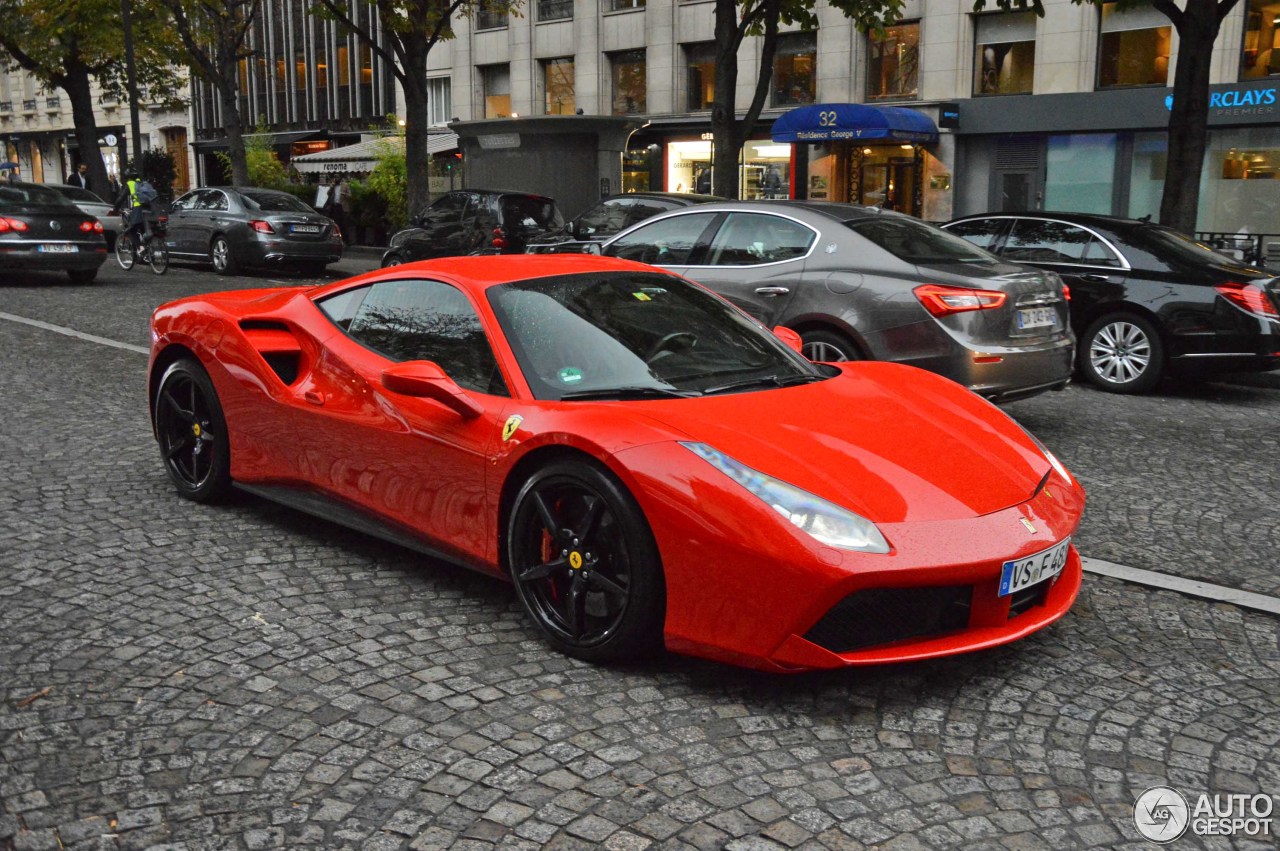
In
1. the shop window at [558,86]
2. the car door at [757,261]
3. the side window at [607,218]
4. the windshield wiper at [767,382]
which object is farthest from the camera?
the shop window at [558,86]

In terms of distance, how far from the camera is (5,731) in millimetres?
3602

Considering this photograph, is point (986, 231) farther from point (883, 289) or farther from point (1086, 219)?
point (883, 289)

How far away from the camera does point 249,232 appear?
20.8 metres

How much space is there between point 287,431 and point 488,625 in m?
1.44

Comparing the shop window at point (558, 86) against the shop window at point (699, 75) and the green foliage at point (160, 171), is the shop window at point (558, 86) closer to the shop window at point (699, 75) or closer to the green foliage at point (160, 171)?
the shop window at point (699, 75)

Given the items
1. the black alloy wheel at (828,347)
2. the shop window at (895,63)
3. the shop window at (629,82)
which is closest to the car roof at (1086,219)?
the black alloy wheel at (828,347)

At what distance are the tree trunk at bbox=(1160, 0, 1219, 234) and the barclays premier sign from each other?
10.1 m

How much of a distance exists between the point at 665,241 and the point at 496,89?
3102 centimetres

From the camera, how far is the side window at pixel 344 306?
527 cm

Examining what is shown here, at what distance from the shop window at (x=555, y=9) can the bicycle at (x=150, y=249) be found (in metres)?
17.4

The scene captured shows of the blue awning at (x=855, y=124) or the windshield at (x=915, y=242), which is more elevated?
the blue awning at (x=855, y=124)

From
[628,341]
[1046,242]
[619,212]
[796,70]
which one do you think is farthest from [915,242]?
[796,70]

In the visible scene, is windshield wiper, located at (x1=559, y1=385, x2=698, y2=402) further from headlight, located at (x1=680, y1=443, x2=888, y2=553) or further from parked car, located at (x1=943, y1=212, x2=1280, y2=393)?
parked car, located at (x1=943, y1=212, x2=1280, y2=393)

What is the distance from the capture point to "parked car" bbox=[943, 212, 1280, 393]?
1009 centimetres
